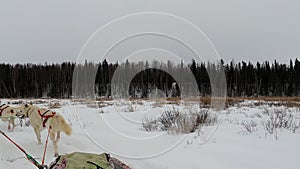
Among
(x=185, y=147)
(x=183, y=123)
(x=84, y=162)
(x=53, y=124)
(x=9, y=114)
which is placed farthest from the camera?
(x=183, y=123)

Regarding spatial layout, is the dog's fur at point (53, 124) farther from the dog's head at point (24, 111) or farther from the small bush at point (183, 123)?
the small bush at point (183, 123)

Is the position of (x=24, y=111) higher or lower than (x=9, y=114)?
higher

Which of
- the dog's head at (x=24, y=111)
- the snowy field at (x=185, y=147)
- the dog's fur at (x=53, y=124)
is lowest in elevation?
the snowy field at (x=185, y=147)

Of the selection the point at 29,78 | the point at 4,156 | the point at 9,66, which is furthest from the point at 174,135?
the point at 9,66

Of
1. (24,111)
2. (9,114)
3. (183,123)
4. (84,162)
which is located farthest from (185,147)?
(9,114)

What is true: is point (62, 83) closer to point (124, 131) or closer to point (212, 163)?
point (124, 131)

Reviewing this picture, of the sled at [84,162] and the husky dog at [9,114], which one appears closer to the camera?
the sled at [84,162]

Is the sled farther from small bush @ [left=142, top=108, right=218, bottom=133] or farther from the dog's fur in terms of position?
small bush @ [left=142, top=108, right=218, bottom=133]

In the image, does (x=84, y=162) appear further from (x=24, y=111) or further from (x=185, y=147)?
(x=24, y=111)

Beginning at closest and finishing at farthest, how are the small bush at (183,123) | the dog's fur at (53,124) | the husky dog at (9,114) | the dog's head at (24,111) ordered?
the dog's fur at (53,124) < the dog's head at (24,111) < the husky dog at (9,114) < the small bush at (183,123)

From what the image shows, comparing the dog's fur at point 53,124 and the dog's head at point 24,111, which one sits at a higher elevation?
the dog's head at point 24,111

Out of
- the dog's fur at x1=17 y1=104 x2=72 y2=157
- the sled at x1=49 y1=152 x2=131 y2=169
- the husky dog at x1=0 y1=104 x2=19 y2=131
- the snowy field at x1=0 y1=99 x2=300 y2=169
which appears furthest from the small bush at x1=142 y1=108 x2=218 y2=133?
the sled at x1=49 y1=152 x2=131 y2=169

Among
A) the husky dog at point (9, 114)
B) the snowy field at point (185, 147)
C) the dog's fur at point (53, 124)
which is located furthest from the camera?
the husky dog at point (9, 114)

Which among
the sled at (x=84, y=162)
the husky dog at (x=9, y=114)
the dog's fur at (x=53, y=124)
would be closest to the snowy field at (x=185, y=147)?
the husky dog at (x=9, y=114)
